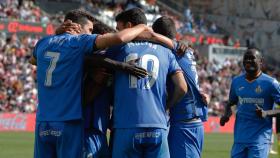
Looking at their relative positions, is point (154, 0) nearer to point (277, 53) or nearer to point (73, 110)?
point (277, 53)

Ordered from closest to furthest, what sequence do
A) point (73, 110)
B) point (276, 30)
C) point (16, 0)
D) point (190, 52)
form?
point (73, 110) → point (190, 52) → point (16, 0) → point (276, 30)

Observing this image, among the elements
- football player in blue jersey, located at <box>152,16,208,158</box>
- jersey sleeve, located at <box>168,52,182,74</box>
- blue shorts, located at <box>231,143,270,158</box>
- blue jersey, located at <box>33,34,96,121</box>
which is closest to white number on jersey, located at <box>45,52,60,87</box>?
blue jersey, located at <box>33,34,96,121</box>

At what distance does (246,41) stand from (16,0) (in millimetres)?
18058

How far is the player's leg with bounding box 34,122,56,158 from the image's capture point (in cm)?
763

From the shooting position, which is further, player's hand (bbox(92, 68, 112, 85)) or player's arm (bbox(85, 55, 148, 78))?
player's hand (bbox(92, 68, 112, 85))

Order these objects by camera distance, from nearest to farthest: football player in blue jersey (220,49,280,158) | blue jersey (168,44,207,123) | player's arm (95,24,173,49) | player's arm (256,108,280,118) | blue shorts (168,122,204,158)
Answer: player's arm (95,24,173,49) → blue jersey (168,44,207,123) → blue shorts (168,122,204,158) → player's arm (256,108,280,118) → football player in blue jersey (220,49,280,158)

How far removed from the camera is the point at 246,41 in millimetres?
50531

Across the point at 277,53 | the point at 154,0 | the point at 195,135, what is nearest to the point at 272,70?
the point at 277,53

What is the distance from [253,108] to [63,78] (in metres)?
4.21

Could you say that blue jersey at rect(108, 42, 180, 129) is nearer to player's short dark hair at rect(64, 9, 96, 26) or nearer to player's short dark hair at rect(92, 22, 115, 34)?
player's short dark hair at rect(64, 9, 96, 26)

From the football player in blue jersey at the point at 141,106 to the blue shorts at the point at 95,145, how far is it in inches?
13.9

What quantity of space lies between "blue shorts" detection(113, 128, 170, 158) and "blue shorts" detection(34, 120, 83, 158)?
375 mm

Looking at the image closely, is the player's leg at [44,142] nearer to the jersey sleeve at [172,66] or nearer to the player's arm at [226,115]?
the jersey sleeve at [172,66]

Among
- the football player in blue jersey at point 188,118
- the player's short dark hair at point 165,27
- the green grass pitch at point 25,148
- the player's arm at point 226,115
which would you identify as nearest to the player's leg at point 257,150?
the player's arm at point 226,115
